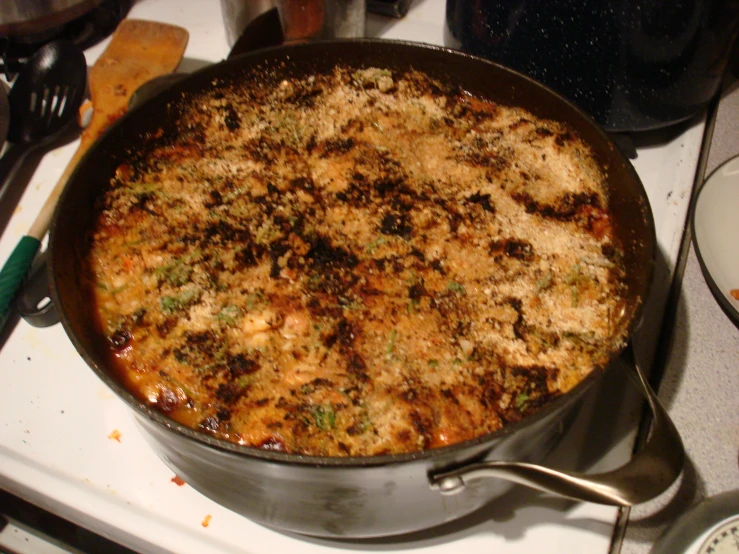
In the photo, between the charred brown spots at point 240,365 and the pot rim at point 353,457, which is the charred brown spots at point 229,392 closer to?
the charred brown spots at point 240,365

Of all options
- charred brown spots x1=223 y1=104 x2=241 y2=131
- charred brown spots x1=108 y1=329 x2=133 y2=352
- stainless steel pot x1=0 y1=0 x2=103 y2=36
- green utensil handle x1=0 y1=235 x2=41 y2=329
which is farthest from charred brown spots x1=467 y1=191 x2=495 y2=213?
stainless steel pot x1=0 y1=0 x2=103 y2=36

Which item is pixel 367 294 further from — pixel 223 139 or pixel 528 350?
pixel 223 139

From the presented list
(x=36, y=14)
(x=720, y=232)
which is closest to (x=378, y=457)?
(x=720, y=232)

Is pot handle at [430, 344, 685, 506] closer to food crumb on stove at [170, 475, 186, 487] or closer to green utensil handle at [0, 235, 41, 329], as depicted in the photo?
food crumb on stove at [170, 475, 186, 487]

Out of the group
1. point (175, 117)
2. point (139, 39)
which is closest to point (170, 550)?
point (175, 117)

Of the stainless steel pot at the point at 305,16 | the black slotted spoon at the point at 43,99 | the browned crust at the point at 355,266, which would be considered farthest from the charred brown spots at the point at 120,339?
the stainless steel pot at the point at 305,16

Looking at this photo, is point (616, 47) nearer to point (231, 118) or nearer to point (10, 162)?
point (231, 118)
